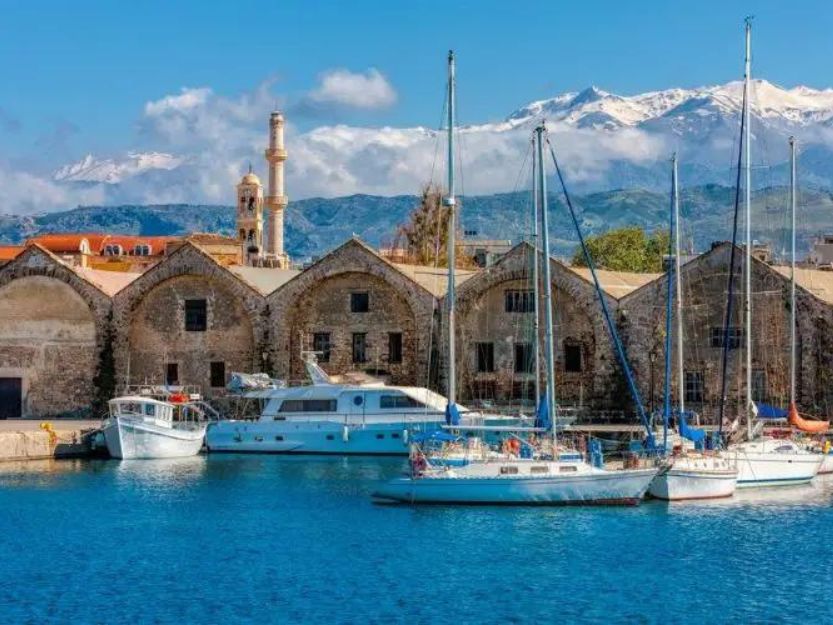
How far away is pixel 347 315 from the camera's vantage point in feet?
221

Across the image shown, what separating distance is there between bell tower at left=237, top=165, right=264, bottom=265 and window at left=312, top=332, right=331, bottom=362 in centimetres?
7716

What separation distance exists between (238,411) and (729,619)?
1486 inches

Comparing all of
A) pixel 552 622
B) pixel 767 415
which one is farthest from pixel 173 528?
pixel 767 415

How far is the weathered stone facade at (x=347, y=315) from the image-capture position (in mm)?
→ 66375

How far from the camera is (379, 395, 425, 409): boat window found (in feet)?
195

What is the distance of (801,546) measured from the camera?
38.7 m

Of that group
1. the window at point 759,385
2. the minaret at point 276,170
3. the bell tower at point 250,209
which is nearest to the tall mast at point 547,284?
the window at point 759,385

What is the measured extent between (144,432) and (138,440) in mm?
371

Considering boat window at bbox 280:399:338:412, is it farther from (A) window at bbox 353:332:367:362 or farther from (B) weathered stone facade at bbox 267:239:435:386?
(A) window at bbox 353:332:367:362

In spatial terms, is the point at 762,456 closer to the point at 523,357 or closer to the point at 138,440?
the point at 523,357

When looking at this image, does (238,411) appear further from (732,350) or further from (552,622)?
(552,622)

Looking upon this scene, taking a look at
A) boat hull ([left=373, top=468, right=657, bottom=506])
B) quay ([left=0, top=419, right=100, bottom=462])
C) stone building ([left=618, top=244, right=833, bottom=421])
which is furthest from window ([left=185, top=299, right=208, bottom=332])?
A: boat hull ([left=373, top=468, right=657, bottom=506])

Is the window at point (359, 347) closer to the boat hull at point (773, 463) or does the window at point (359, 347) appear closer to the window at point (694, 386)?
the window at point (694, 386)

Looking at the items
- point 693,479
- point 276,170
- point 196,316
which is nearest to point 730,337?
point 693,479
